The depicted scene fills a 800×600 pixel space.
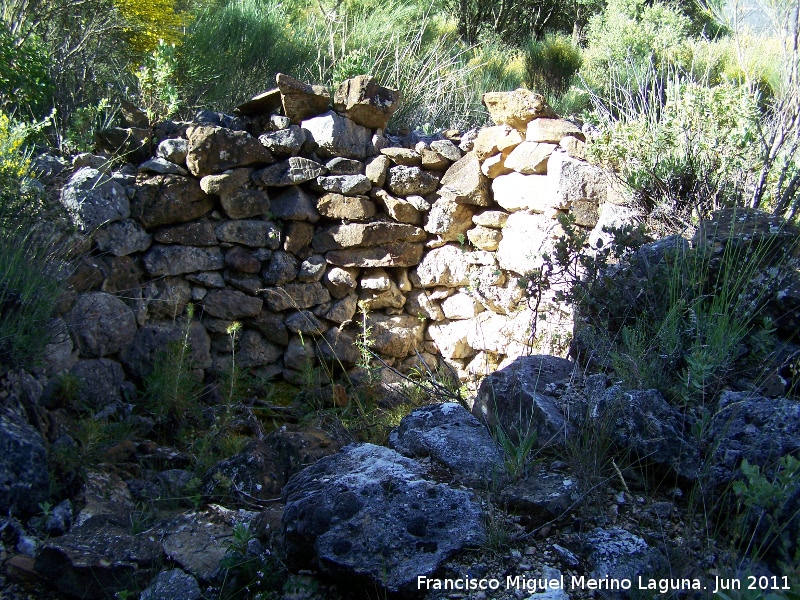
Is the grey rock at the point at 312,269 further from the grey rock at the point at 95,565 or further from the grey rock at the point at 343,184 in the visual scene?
the grey rock at the point at 95,565

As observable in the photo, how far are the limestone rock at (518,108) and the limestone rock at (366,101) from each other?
0.74 meters

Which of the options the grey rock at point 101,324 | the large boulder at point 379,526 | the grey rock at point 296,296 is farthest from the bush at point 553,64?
the large boulder at point 379,526

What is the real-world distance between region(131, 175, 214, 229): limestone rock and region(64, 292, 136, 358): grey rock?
59cm

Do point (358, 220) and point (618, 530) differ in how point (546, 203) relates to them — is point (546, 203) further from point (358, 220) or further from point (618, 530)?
point (618, 530)

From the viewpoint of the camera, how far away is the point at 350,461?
Answer: 2.49 metres

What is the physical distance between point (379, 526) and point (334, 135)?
11.6 ft

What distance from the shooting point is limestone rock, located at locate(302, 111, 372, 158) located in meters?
5.09

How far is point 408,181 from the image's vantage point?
17.4ft

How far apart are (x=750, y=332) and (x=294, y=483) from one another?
6.56 ft

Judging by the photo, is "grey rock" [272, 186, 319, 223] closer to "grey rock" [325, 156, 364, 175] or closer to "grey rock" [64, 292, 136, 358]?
"grey rock" [325, 156, 364, 175]

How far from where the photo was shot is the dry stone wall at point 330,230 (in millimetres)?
4637

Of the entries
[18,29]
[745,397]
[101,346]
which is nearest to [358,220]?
[101,346]

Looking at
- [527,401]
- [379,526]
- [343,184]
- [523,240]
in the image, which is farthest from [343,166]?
[379,526]

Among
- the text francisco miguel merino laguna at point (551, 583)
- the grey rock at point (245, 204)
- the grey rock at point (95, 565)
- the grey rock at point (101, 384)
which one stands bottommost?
the grey rock at point (101, 384)
